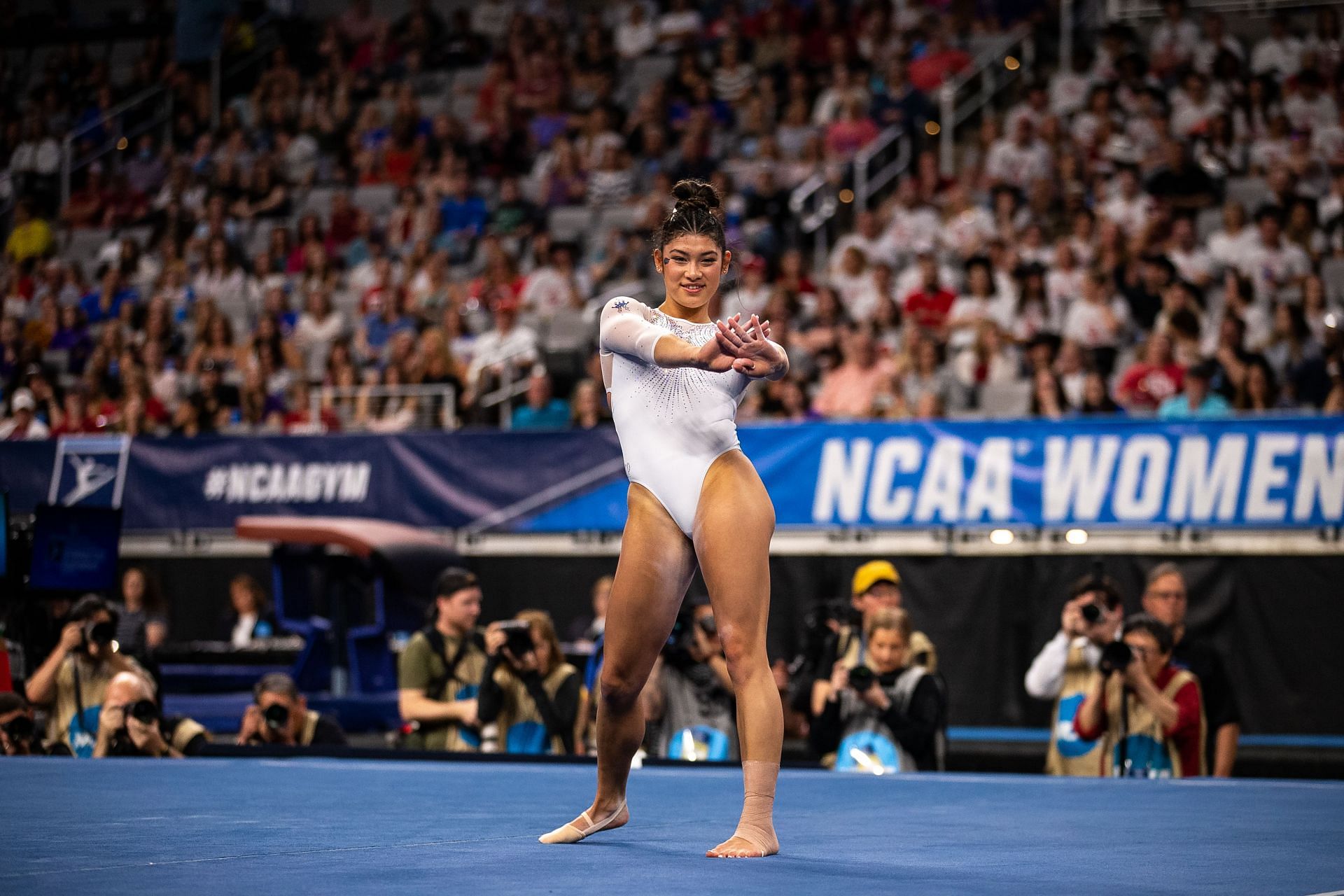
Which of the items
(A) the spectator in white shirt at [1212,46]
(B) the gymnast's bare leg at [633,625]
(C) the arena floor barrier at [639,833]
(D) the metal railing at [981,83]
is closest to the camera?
(C) the arena floor barrier at [639,833]

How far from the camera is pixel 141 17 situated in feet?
72.0

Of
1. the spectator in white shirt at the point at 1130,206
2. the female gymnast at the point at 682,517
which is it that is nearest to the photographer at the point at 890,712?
the female gymnast at the point at 682,517

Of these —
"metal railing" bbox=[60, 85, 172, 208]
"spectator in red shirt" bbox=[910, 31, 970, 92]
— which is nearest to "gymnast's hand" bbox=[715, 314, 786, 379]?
"spectator in red shirt" bbox=[910, 31, 970, 92]

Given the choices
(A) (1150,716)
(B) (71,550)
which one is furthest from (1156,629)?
(B) (71,550)

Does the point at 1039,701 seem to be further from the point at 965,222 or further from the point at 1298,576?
the point at 965,222

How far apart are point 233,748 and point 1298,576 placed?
6.24m

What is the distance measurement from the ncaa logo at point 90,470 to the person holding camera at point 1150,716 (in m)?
8.74

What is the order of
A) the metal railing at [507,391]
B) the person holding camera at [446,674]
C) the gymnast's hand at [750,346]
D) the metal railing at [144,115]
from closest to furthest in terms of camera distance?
the gymnast's hand at [750,346] < the person holding camera at [446,674] < the metal railing at [507,391] < the metal railing at [144,115]

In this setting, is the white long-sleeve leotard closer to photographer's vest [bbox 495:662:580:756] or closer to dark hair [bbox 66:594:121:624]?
photographer's vest [bbox 495:662:580:756]

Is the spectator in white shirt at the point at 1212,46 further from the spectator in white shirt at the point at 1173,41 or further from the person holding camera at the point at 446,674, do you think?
the person holding camera at the point at 446,674

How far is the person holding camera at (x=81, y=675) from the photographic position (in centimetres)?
820

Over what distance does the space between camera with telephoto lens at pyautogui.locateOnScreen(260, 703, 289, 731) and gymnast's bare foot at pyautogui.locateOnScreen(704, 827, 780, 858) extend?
4.40 m

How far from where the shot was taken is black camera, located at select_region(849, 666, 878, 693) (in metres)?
7.44

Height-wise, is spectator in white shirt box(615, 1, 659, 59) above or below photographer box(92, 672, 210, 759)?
above
